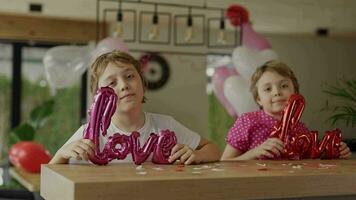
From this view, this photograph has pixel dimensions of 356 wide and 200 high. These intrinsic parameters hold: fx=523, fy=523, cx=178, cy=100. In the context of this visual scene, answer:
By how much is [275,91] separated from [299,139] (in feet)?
0.50

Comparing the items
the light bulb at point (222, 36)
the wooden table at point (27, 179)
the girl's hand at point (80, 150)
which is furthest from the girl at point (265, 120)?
the light bulb at point (222, 36)

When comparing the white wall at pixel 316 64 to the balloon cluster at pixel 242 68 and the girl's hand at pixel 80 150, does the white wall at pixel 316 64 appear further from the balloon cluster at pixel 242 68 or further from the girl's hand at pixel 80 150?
the girl's hand at pixel 80 150

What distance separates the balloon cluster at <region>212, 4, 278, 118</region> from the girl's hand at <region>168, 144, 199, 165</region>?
1.07 meters

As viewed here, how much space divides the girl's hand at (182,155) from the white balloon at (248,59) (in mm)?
1384

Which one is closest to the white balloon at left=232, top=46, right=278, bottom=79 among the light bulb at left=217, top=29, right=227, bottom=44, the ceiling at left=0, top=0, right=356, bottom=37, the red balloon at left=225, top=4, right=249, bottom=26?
the ceiling at left=0, top=0, right=356, bottom=37

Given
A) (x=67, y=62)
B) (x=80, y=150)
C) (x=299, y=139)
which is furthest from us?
(x=67, y=62)

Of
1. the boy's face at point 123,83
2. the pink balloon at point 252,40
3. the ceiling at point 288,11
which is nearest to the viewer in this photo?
the boy's face at point 123,83

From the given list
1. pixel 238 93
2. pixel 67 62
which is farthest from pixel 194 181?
pixel 67 62

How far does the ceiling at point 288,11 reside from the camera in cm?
185

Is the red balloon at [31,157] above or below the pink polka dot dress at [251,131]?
below

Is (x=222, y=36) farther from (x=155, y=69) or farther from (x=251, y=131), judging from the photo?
(x=251, y=131)

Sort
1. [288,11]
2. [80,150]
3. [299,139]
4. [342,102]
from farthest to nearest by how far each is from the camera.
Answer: [288,11] < [342,102] < [299,139] < [80,150]

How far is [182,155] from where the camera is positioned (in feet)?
3.82

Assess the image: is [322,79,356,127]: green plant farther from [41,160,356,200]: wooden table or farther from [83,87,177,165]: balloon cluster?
[83,87,177,165]: balloon cluster
